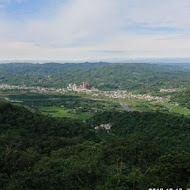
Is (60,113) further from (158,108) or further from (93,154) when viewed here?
(93,154)

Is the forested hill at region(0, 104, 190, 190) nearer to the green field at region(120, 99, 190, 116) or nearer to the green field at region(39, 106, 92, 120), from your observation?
the green field at region(39, 106, 92, 120)

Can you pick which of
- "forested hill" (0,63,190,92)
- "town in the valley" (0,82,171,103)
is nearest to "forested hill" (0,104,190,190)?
"town in the valley" (0,82,171,103)

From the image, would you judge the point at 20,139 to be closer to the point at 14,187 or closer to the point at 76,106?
the point at 14,187

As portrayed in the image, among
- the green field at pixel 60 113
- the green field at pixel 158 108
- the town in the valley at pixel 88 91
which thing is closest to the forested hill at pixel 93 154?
the green field at pixel 60 113

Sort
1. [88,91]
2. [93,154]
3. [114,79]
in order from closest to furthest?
[93,154] → [88,91] → [114,79]

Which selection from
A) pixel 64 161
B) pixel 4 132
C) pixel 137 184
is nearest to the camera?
pixel 137 184

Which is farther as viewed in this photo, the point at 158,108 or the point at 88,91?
the point at 88,91

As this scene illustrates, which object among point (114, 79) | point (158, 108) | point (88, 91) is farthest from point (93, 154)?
point (114, 79)

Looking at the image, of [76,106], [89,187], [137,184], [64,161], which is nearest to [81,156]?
[64,161]
